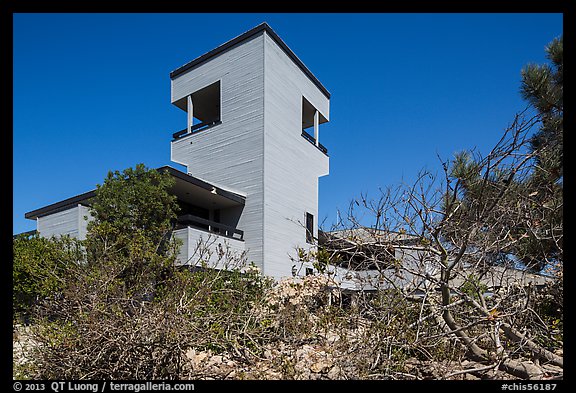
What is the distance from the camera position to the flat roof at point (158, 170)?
9.57m

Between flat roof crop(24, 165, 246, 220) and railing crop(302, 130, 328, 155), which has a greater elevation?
railing crop(302, 130, 328, 155)

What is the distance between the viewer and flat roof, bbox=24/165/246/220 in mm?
9570

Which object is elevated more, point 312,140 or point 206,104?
point 206,104

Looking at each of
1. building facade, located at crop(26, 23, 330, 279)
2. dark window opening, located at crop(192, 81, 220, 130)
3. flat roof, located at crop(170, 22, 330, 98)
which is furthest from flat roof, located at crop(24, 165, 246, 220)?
flat roof, located at crop(170, 22, 330, 98)

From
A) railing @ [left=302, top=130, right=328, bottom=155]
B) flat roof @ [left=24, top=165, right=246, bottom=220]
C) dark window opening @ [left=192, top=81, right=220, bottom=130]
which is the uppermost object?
dark window opening @ [left=192, top=81, right=220, bottom=130]

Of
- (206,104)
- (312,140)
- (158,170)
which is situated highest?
(206,104)

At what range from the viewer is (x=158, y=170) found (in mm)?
9305

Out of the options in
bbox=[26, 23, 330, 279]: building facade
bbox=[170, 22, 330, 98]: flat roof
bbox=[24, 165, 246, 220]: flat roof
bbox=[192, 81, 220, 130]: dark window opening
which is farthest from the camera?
bbox=[192, 81, 220, 130]: dark window opening

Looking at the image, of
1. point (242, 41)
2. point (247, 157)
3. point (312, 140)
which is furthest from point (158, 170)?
point (312, 140)

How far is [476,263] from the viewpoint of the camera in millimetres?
4613

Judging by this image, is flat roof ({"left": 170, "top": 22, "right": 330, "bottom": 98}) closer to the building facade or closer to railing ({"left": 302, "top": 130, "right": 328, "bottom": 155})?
the building facade

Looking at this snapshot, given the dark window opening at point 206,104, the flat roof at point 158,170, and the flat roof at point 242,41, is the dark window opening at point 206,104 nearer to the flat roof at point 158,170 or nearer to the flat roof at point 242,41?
the flat roof at point 242,41

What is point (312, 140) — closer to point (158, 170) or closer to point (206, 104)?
point (206, 104)
